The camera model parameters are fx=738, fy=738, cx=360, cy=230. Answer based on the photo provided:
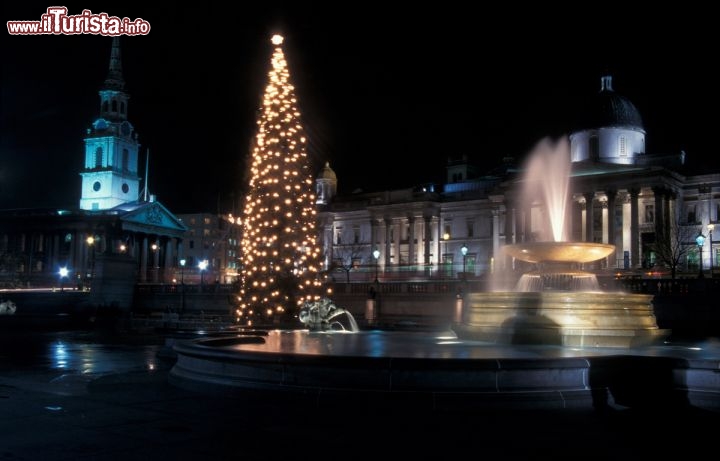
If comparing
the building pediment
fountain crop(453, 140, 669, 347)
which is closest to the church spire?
the building pediment

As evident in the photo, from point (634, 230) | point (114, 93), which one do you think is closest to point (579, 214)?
point (634, 230)

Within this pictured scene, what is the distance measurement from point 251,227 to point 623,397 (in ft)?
68.2

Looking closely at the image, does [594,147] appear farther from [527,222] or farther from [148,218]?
[148,218]

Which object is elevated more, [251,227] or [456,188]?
[456,188]

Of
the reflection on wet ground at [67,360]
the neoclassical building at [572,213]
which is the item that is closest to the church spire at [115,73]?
the neoclassical building at [572,213]

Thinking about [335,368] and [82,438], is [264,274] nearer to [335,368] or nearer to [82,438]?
[335,368]

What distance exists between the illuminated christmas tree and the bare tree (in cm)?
3735

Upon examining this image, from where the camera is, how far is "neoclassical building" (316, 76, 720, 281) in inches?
2628

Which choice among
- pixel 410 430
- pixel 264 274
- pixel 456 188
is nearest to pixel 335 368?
pixel 410 430

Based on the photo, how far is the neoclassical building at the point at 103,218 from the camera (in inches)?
4178

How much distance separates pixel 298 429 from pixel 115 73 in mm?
118542

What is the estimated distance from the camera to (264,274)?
95.3 ft

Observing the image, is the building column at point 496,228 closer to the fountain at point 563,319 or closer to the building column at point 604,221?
the building column at point 604,221

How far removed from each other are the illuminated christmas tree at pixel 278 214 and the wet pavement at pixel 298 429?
1726cm
